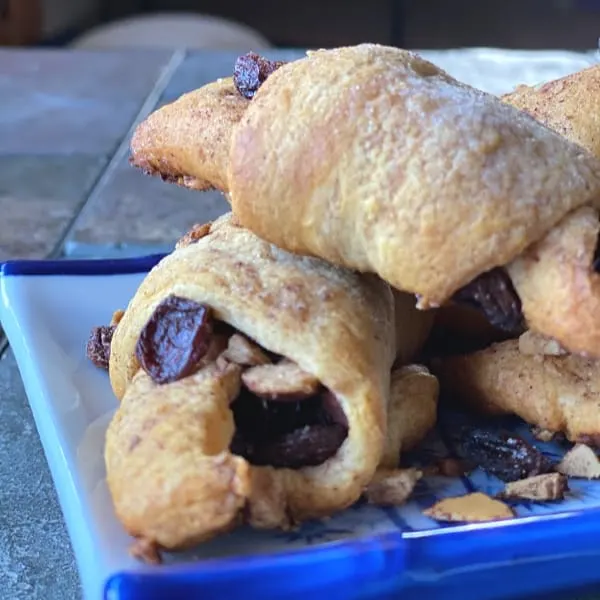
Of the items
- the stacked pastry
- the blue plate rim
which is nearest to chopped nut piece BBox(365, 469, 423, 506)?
the stacked pastry

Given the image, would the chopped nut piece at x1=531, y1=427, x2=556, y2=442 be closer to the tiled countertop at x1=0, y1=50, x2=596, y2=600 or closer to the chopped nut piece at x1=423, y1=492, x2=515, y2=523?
the chopped nut piece at x1=423, y1=492, x2=515, y2=523

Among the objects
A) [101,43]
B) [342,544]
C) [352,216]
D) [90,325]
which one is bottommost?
[101,43]

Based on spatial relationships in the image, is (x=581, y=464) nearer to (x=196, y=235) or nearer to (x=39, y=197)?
(x=196, y=235)

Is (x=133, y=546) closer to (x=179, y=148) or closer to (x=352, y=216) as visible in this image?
(x=352, y=216)

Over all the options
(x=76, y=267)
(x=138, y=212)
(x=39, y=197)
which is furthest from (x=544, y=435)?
(x=39, y=197)

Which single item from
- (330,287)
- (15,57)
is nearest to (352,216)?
A: (330,287)

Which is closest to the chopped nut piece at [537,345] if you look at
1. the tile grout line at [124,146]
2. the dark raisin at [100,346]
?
the dark raisin at [100,346]
